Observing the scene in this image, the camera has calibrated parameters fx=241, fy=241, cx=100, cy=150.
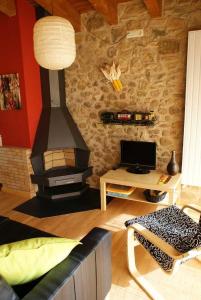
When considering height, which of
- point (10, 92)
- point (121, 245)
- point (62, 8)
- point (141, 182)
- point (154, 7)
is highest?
point (62, 8)

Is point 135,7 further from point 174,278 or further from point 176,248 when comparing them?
point 174,278

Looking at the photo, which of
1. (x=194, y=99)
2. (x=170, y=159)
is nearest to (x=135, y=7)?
(x=194, y=99)

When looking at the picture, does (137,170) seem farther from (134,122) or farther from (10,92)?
(10,92)

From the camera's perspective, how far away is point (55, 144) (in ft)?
11.5

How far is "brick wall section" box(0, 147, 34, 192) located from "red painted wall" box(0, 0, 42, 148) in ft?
0.42

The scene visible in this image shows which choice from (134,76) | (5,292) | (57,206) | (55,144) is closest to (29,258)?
(5,292)

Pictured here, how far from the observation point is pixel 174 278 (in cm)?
208

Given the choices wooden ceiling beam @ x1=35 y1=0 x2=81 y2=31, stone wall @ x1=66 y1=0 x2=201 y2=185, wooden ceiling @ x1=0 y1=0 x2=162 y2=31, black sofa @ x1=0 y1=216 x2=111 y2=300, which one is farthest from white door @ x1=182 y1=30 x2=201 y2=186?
black sofa @ x1=0 y1=216 x2=111 y2=300

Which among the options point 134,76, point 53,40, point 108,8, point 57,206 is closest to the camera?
point 53,40

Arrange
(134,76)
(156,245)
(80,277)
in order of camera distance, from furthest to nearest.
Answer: (134,76) < (156,245) < (80,277)

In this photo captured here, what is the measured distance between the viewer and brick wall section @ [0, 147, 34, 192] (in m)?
3.52

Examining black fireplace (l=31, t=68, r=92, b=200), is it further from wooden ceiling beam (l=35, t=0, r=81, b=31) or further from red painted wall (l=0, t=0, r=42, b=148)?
wooden ceiling beam (l=35, t=0, r=81, b=31)

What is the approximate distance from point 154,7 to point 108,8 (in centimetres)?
54

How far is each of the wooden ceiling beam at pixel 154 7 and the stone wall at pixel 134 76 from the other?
0.07 metres
